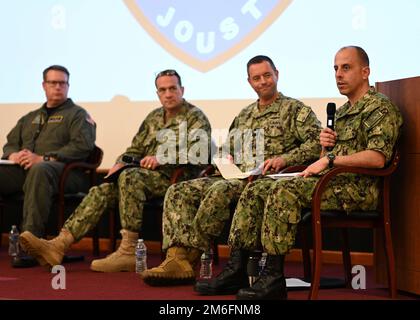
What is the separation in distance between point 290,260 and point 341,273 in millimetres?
716

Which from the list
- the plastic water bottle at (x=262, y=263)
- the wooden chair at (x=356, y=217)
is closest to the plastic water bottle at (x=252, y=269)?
the plastic water bottle at (x=262, y=263)

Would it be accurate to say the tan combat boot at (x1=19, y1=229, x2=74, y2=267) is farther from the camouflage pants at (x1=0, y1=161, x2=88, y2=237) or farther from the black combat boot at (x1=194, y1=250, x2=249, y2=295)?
the black combat boot at (x1=194, y1=250, x2=249, y2=295)

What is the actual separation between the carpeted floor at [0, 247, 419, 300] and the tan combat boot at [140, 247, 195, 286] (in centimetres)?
4

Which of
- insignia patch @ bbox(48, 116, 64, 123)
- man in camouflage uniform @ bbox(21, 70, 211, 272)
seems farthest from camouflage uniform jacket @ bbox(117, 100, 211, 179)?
insignia patch @ bbox(48, 116, 64, 123)

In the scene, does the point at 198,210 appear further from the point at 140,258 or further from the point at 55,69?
the point at 55,69

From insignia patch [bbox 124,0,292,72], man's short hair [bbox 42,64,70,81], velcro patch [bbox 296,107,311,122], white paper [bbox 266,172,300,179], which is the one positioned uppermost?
insignia patch [bbox 124,0,292,72]

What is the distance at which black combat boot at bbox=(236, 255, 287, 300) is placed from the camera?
3.52 meters

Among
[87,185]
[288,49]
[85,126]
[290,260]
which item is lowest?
[290,260]

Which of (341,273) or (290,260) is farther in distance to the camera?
(290,260)

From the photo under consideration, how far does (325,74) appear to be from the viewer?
5145 millimetres

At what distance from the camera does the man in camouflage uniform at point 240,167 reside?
4.06 m
